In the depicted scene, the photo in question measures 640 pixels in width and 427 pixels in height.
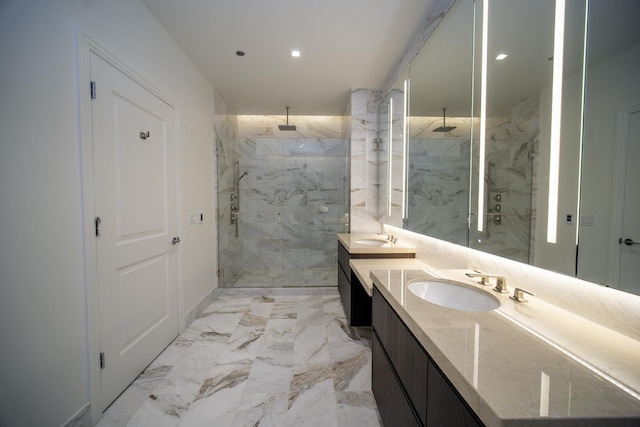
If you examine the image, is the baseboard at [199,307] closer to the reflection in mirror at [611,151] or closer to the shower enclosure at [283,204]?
the shower enclosure at [283,204]

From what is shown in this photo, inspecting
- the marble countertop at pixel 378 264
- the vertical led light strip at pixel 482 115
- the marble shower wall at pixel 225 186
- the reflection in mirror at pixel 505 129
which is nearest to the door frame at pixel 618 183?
the reflection in mirror at pixel 505 129

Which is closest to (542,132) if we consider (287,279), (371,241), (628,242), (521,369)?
(628,242)

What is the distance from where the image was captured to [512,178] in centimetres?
107

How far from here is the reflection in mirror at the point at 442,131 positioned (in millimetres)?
1399

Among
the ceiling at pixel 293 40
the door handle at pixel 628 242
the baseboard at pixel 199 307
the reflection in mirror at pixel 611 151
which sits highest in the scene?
the ceiling at pixel 293 40

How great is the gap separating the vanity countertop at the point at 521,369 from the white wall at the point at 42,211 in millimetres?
1584

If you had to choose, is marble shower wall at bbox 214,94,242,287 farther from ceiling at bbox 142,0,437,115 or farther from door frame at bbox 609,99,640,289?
door frame at bbox 609,99,640,289

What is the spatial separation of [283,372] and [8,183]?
179 centimetres

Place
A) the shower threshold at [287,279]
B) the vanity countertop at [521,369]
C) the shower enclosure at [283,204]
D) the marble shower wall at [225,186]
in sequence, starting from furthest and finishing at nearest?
the shower enclosure at [283,204]
the shower threshold at [287,279]
the marble shower wall at [225,186]
the vanity countertop at [521,369]

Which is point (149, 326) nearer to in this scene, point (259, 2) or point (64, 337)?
point (64, 337)

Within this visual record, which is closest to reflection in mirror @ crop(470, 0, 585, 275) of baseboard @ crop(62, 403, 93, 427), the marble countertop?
the marble countertop

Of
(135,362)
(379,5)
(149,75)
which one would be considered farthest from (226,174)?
(379,5)

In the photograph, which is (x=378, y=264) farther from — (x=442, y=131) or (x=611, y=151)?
(x=611, y=151)

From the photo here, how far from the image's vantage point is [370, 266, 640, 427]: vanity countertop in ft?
1.41
